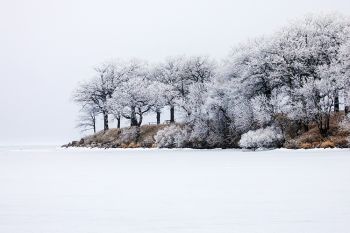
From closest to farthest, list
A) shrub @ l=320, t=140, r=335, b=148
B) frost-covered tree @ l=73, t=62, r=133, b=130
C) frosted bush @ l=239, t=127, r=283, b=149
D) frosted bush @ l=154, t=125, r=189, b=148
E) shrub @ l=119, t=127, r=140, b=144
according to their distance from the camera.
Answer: shrub @ l=320, t=140, r=335, b=148 → frosted bush @ l=239, t=127, r=283, b=149 → frosted bush @ l=154, t=125, r=189, b=148 → shrub @ l=119, t=127, r=140, b=144 → frost-covered tree @ l=73, t=62, r=133, b=130

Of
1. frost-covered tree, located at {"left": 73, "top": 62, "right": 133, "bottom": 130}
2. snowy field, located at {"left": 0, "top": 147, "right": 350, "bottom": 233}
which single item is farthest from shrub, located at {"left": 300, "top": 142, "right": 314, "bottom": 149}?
frost-covered tree, located at {"left": 73, "top": 62, "right": 133, "bottom": 130}

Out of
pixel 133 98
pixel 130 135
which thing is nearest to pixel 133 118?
pixel 130 135

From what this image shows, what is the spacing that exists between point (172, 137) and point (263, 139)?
21.0 metres

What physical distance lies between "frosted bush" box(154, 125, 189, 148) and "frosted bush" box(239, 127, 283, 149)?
15834 millimetres

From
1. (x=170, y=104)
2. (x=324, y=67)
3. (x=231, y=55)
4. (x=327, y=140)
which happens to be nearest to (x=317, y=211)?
(x=327, y=140)

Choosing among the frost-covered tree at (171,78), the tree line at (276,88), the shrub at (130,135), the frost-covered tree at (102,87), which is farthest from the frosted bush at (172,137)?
the frost-covered tree at (102,87)

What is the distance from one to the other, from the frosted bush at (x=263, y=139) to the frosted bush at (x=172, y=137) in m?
15.8

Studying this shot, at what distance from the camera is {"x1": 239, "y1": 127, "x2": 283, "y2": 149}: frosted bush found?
5678cm

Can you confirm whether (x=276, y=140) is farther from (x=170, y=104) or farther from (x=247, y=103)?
(x=170, y=104)

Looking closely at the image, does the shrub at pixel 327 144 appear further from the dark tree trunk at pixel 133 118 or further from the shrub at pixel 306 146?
the dark tree trunk at pixel 133 118

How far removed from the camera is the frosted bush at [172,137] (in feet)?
239

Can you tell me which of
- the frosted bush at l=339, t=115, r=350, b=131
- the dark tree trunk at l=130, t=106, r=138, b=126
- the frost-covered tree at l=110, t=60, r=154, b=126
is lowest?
the frosted bush at l=339, t=115, r=350, b=131

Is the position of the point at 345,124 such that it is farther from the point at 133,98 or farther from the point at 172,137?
the point at 133,98

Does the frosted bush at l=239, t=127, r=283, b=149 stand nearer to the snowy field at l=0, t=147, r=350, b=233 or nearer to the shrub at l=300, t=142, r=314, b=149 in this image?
the shrub at l=300, t=142, r=314, b=149
